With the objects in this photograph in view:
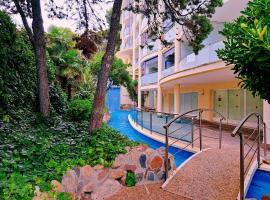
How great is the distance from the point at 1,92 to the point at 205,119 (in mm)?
14189

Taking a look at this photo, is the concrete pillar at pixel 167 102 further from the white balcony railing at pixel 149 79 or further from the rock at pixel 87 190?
the rock at pixel 87 190

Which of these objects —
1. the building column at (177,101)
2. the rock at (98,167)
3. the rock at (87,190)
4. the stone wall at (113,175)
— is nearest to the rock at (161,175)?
the stone wall at (113,175)

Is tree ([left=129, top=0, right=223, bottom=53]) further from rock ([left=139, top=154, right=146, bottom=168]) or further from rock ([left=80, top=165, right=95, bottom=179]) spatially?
rock ([left=80, top=165, right=95, bottom=179])

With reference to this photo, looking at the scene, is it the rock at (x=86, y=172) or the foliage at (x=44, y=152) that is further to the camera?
the rock at (x=86, y=172)

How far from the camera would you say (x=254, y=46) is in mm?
3055

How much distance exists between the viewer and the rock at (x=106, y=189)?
18.5 ft

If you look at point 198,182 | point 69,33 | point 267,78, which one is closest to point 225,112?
point 69,33

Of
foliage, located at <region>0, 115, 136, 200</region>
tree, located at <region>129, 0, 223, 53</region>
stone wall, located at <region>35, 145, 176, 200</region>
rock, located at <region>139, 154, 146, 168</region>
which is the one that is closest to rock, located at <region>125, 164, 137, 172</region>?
stone wall, located at <region>35, 145, 176, 200</region>

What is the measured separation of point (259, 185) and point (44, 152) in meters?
4.84

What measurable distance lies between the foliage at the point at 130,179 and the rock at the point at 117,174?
0.15 metres

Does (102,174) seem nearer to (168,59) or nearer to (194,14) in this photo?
(194,14)

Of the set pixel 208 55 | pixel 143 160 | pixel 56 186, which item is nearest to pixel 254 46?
pixel 143 160

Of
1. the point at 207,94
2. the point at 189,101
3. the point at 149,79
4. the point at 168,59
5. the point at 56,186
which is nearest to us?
the point at 56,186

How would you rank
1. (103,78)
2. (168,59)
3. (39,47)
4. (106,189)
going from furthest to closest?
1. (168,59)
2. (39,47)
3. (103,78)
4. (106,189)
